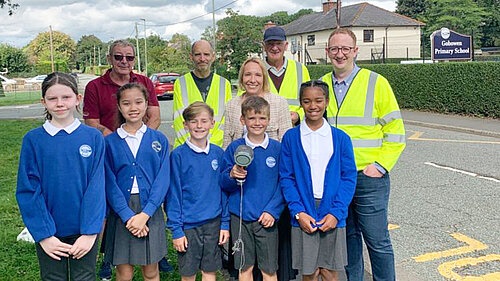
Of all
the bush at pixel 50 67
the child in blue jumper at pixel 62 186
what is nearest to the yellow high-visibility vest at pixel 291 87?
the child in blue jumper at pixel 62 186

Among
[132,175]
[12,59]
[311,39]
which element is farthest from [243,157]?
[12,59]

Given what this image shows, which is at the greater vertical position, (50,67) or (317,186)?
(50,67)

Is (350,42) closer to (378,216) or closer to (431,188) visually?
(378,216)

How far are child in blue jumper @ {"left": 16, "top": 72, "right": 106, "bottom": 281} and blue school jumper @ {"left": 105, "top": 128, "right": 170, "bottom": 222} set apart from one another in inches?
7.5

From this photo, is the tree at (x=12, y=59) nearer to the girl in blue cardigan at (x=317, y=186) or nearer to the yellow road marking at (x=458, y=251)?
the yellow road marking at (x=458, y=251)

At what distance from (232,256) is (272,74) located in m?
1.72

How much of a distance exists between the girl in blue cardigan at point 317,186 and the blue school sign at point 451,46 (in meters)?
18.0

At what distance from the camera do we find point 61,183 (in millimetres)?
3141

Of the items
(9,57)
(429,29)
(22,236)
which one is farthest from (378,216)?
(9,57)

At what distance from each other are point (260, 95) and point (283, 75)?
1.87ft

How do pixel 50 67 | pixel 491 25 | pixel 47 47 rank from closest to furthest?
1. pixel 491 25
2. pixel 50 67
3. pixel 47 47

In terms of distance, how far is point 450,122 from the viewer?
637 inches

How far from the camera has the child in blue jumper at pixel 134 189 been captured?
350cm

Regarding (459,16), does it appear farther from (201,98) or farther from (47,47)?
(47,47)
